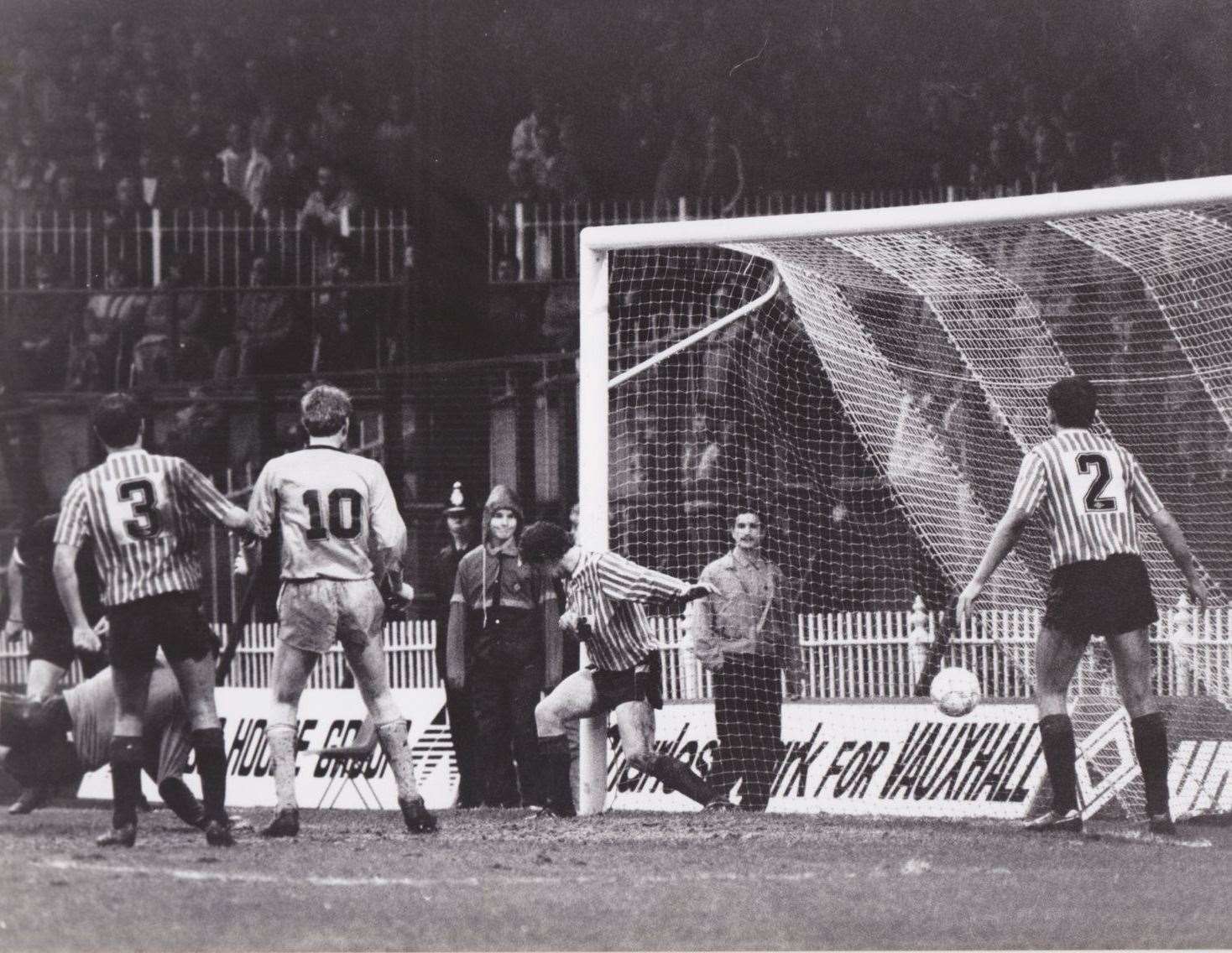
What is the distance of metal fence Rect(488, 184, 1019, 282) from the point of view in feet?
37.4

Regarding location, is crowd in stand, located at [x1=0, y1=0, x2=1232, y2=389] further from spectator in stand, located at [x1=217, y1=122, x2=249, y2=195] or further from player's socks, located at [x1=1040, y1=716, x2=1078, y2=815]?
player's socks, located at [x1=1040, y1=716, x2=1078, y2=815]

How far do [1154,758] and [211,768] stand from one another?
357 cm

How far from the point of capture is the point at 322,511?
593 cm

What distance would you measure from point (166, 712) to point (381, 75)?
6886 mm

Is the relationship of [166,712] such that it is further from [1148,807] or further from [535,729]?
[1148,807]

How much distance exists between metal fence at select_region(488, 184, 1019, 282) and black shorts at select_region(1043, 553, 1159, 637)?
5.89 m

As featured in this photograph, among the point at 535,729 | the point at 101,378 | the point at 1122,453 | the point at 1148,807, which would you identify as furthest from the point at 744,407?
the point at 101,378

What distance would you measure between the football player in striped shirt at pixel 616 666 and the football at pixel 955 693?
1.21 m

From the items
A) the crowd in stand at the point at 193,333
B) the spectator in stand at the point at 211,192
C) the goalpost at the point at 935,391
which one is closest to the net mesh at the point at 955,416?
the goalpost at the point at 935,391

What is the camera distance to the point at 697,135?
1163 centimetres

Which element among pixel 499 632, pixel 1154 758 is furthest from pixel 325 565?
pixel 1154 758

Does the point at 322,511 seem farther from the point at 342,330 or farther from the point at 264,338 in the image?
the point at 264,338

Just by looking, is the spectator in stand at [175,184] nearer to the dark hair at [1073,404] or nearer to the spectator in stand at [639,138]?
the spectator in stand at [639,138]

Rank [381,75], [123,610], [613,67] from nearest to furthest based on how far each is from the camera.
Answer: [123,610] < [613,67] < [381,75]
